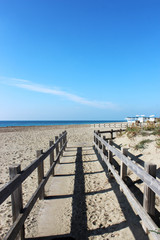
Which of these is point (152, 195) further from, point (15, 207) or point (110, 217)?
point (15, 207)

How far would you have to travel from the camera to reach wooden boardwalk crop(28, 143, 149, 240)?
10.2 ft

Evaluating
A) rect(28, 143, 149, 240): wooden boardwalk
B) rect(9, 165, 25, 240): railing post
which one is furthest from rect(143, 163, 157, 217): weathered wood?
rect(9, 165, 25, 240): railing post

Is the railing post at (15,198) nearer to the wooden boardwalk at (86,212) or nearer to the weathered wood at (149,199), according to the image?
the wooden boardwalk at (86,212)

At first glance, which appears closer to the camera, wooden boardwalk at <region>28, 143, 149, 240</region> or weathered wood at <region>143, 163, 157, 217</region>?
weathered wood at <region>143, 163, 157, 217</region>

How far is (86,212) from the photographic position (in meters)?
3.79

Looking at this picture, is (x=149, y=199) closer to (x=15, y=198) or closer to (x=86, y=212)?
(x=86, y=212)

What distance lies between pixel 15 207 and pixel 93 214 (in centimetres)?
186

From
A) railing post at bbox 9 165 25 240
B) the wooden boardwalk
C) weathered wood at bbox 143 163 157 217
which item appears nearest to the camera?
railing post at bbox 9 165 25 240

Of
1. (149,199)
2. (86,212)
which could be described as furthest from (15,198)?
(149,199)

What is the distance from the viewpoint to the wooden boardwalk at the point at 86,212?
3121mm

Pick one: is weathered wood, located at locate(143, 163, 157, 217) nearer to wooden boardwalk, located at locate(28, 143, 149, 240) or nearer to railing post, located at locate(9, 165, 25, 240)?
wooden boardwalk, located at locate(28, 143, 149, 240)

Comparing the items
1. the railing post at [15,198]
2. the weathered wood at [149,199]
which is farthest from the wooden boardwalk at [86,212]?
the railing post at [15,198]

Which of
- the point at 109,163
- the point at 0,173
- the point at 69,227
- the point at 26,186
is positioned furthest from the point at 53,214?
the point at 0,173

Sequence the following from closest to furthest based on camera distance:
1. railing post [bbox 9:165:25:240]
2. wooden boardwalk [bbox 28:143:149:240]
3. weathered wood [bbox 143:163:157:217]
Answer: railing post [bbox 9:165:25:240] → weathered wood [bbox 143:163:157:217] → wooden boardwalk [bbox 28:143:149:240]
